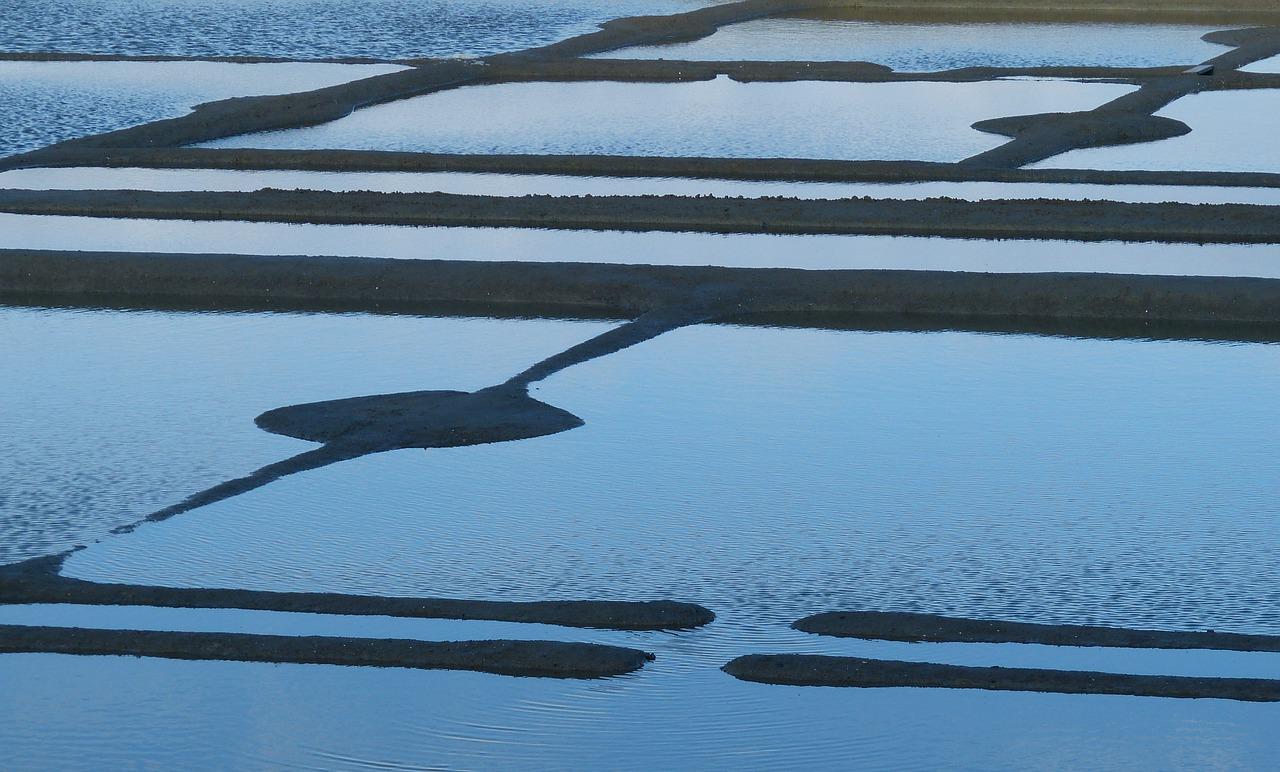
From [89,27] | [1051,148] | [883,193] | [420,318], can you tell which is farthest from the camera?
[89,27]

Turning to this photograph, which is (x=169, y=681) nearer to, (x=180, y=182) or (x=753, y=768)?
(x=753, y=768)

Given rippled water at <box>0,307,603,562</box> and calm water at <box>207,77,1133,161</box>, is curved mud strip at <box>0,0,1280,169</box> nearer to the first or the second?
calm water at <box>207,77,1133,161</box>

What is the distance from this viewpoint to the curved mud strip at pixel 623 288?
7.65 m

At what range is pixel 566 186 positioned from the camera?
1067 centimetres

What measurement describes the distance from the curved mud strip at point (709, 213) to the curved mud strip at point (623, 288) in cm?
136

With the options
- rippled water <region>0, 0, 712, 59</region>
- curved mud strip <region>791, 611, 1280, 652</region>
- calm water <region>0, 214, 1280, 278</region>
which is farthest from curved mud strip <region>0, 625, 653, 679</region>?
rippled water <region>0, 0, 712, 59</region>

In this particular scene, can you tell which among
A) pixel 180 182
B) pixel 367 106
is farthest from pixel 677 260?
pixel 367 106

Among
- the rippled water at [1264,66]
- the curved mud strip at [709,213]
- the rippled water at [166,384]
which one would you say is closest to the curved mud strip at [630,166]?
the curved mud strip at [709,213]

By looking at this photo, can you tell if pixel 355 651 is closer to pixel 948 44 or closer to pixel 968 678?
pixel 968 678

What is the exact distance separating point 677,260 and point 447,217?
1.58m

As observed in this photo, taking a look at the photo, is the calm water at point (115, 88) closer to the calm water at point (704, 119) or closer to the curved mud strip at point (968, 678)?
the calm water at point (704, 119)

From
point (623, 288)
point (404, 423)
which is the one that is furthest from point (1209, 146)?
point (404, 423)

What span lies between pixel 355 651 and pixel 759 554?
114cm

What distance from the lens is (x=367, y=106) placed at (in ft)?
47.5
